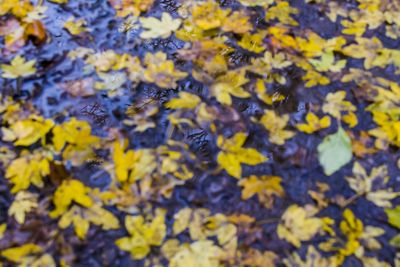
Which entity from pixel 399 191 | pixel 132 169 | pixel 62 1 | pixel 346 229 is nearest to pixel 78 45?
pixel 62 1

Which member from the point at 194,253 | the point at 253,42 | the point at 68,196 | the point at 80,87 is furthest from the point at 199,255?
the point at 253,42

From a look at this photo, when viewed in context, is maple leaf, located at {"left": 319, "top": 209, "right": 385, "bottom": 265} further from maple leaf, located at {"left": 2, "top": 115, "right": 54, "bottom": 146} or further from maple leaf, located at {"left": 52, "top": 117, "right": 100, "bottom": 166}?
maple leaf, located at {"left": 2, "top": 115, "right": 54, "bottom": 146}

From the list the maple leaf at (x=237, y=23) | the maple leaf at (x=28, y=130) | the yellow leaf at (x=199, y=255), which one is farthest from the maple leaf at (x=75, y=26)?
the yellow leaf at (x=199, y=255)

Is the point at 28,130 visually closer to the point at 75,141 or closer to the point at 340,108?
the point at 75,141

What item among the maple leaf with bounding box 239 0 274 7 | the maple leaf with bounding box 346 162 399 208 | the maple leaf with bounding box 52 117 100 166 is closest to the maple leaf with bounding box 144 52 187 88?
the maple leaf with bounding box 52 117 100 166

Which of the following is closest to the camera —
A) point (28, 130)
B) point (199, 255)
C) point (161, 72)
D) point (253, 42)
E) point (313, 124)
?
point (199, 255)

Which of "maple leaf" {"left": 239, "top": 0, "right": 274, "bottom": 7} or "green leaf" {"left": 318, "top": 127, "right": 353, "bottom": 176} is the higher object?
"maple leaf" {"left": 239, "top": 0, "right": 274, "bottom": 7}
